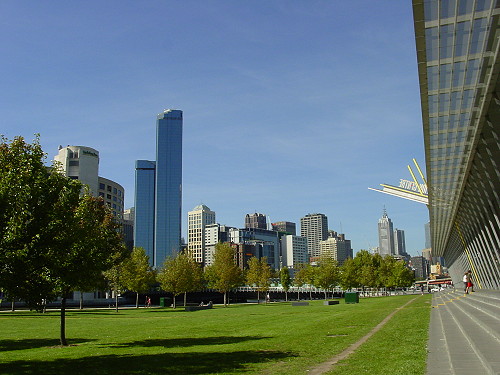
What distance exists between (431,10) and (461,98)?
8.58 meters

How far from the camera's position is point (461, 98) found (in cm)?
2336

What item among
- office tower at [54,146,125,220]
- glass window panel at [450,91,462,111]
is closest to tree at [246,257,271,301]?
office tower at [54,146,125,220]

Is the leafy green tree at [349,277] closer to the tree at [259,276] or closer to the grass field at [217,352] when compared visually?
the tree at [259,276]

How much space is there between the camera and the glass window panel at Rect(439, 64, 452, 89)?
20.1 m

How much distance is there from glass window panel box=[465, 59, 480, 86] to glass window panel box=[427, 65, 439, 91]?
4.05 feet

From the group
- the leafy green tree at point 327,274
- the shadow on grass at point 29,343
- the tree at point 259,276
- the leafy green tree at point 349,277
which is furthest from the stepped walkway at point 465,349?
the leafy green tree at point 349,277

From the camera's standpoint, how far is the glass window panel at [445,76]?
2007cm

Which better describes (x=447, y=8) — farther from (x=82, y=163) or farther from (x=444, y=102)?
(x=82, y=163)

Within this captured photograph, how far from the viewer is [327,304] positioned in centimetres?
5950

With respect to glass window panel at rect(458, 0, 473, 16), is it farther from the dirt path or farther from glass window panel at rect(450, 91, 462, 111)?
the dirt path

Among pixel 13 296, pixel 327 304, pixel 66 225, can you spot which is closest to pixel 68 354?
pixel 13 296

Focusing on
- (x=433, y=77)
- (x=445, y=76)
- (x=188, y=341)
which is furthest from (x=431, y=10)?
(x=188, y=341)

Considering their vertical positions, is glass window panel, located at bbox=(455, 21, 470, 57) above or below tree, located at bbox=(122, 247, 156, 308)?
above

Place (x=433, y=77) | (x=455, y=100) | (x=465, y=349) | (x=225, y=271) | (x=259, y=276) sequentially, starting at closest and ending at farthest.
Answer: (x=465, y=349)
(x=433, y=77)
(x=455, y=100)
(x=225, y=271)
(x=259, y=276)
